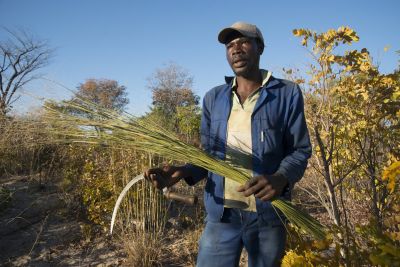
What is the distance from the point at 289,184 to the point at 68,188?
4861 mm

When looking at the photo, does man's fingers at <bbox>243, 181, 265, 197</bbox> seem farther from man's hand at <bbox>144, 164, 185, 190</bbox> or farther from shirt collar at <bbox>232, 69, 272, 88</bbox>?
shirt collar at <bbox>232, 69, 272, 88</bbox>

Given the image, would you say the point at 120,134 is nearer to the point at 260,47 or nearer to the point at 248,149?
A: the point at 248,149

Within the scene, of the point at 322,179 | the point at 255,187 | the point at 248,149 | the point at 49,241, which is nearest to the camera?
the point at 255,187

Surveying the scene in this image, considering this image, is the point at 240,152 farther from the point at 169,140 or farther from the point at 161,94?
the point at 161,94

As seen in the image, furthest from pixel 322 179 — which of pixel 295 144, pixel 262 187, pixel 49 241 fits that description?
pixel 49 241

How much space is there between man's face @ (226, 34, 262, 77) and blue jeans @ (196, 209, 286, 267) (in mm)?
717

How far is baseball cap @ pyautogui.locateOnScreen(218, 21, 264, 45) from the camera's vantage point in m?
1.62

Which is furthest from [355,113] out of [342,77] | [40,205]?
[40,205]

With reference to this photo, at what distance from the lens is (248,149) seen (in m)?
1.60

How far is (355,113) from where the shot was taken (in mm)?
2457

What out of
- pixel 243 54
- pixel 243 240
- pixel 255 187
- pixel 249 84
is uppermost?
pixel 243 54

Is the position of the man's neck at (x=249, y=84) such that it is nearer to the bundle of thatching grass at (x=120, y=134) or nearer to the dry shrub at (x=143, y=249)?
the bundle of thatching grass at (x=120, y=134)

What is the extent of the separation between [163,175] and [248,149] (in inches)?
17.4

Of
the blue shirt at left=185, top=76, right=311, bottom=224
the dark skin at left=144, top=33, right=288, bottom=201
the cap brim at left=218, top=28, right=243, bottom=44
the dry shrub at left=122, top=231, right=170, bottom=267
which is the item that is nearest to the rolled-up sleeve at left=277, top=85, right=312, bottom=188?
the blue shirt at left=185, top=76, right=311, bottom=224
